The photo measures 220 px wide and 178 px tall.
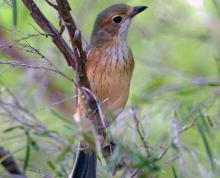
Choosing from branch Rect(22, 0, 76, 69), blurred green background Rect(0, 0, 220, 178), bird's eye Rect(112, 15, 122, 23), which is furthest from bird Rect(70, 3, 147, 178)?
branch Rect(22, 0, 76, 69)

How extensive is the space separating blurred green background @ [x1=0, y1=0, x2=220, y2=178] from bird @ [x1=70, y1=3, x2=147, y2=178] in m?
0.13

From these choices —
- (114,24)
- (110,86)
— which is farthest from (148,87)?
(114,24)

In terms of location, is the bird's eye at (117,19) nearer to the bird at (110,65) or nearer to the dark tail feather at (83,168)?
the bird at (110,65)

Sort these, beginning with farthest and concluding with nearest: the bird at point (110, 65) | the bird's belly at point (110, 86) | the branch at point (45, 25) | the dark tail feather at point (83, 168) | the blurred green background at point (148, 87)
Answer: the bird's belly at point (110, 86), the bird at point (110, 65), the dark tail feather at point (83, 168), the blurred green background at point (148, 87), the branch at point (45, 25)

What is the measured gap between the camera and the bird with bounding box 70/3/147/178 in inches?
181

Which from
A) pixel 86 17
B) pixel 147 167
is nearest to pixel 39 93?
pixel 86 17

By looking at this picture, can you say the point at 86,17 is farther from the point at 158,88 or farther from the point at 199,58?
the point at 158,88

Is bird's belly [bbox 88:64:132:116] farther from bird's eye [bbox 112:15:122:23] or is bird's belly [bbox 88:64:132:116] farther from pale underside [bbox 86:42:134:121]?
bird's eye [bbox 112:15:122:23]

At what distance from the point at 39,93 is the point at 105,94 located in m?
1.32

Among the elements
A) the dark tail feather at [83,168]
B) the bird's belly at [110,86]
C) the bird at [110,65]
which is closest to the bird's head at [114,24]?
the bird at [110,65]

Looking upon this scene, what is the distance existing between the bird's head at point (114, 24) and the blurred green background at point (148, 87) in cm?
39

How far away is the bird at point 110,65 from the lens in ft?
15.1

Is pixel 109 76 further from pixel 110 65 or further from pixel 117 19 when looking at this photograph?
pixel 117 19

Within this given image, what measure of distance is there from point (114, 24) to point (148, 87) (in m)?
1.21
